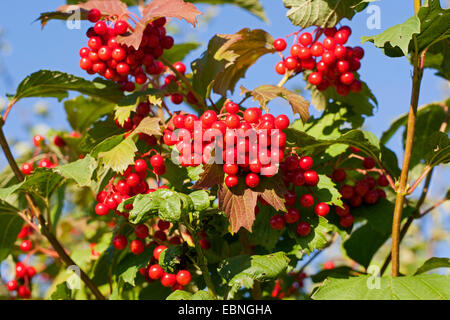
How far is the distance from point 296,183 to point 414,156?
1093mm

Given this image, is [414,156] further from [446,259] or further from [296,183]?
[296,183]

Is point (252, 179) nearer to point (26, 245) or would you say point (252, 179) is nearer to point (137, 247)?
point (137, 247)

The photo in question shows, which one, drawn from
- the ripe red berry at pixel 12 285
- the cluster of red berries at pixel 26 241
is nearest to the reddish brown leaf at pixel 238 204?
the cluster of red berries at pixel 26 241

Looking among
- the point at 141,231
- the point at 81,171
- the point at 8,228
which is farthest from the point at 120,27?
the point at 8,228

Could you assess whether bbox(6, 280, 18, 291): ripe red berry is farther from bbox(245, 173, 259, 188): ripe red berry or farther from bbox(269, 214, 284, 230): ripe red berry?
bbox(245, 173, 259, 188): ripe red berry

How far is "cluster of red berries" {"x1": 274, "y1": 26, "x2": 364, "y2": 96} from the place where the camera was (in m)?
1.95

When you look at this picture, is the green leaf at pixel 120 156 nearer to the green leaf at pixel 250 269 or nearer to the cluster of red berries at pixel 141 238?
the cluster of red berries at pixel 141 238

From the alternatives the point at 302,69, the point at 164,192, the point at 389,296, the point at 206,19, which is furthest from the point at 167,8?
the point at 206,19

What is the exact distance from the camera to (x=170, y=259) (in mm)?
1636

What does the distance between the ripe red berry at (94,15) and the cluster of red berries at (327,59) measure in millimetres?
729

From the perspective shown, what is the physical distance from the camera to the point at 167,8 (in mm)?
1825

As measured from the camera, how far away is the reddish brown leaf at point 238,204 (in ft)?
5.05

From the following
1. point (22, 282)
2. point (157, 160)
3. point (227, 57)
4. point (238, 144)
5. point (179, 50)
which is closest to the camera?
point (238, 144)

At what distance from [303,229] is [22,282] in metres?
1.77
